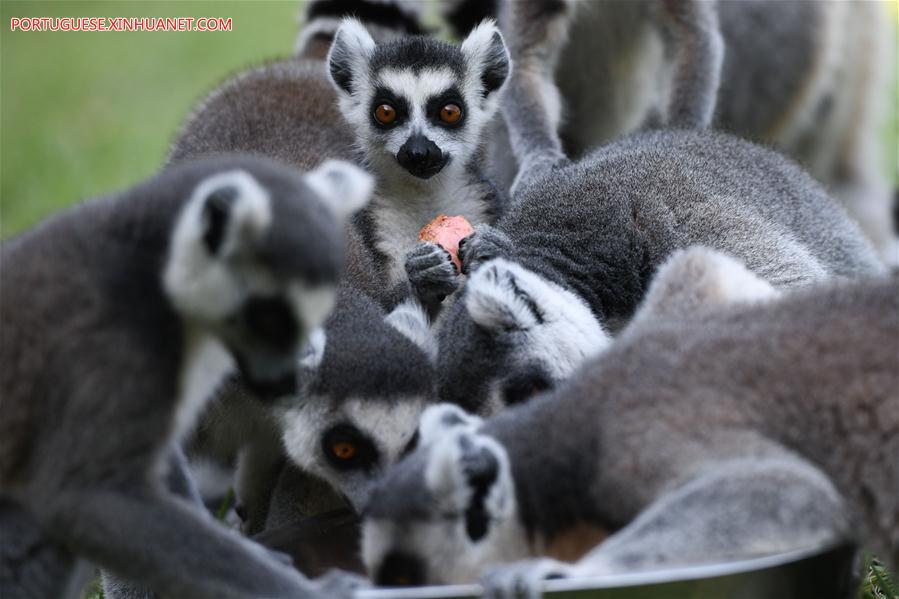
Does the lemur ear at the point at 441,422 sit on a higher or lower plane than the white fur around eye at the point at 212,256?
lower

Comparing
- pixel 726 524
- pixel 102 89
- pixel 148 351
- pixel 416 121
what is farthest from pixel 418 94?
pixel 102 89

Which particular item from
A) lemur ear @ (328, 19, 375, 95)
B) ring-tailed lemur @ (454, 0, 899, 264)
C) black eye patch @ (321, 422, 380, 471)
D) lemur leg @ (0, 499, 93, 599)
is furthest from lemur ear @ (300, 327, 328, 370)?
ring-tailed lemur @ (454, 0, 899, 264)

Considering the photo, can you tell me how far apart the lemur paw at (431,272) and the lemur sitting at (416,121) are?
228 millimetres

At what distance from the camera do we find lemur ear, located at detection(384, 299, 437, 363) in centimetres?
431

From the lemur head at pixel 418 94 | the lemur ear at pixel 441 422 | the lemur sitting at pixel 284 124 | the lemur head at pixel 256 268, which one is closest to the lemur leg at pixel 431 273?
the lemur sitting at pixel 284 124

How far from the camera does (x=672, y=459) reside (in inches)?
122

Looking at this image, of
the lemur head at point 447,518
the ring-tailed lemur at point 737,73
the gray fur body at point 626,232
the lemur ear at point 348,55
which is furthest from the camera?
the ring-tailed lemur at point 737,73

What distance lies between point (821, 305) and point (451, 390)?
4.18 ft

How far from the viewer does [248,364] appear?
313 cm

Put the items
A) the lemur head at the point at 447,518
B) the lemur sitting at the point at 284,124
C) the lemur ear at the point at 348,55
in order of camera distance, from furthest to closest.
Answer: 1. the lemur ear at the point at 348,55
2. the lemur sitting at the point at 284,124
3. the lemur head at the point at 447,518

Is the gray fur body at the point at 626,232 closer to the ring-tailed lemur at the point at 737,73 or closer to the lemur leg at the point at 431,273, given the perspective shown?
the lemur leg at the point at 431,273

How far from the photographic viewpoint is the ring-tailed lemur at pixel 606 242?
414 cm

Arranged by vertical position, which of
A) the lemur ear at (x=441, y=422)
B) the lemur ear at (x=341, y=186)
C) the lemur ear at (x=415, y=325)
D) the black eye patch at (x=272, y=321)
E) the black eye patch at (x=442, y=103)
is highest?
the lemur ear at (x=341, y=186)

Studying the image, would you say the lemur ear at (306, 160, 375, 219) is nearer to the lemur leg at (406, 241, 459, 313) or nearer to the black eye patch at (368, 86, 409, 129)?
the lemur leg at (406, 241, 459, 313)
